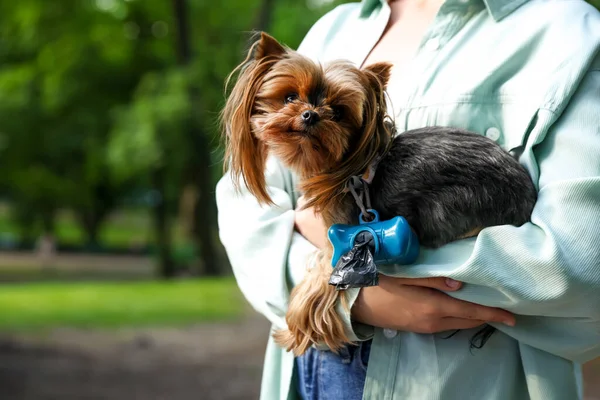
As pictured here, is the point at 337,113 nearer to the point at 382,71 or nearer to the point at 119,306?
the point at 382,71

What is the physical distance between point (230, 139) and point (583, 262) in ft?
3.24

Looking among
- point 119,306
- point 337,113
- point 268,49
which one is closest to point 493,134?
point 337,113

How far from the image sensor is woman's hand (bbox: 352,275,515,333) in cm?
176

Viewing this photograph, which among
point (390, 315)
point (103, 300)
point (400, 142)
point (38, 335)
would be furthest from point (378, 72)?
point (103, 300)

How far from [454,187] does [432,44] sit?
17.9 inches

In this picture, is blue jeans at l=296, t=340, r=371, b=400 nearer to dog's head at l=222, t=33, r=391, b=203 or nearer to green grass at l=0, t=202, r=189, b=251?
dog's head at l=222, t=33, r=391, b=203

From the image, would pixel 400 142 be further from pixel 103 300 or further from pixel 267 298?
pixel 103 300

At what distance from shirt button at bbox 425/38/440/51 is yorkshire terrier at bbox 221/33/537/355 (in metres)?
0.22

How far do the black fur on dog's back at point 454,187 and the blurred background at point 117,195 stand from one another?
6273 millimetres

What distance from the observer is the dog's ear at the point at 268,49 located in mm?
1896

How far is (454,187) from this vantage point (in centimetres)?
184

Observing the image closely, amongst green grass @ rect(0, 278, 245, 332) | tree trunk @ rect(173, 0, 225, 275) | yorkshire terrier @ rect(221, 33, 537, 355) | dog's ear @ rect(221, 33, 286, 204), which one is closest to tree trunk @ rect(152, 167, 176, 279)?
tree trunk @ rect(173, 0, 225, 275)

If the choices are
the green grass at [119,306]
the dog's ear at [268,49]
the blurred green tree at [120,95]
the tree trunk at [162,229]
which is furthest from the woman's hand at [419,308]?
the tree trunk at [162,229]

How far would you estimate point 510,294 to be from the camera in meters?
1.68
